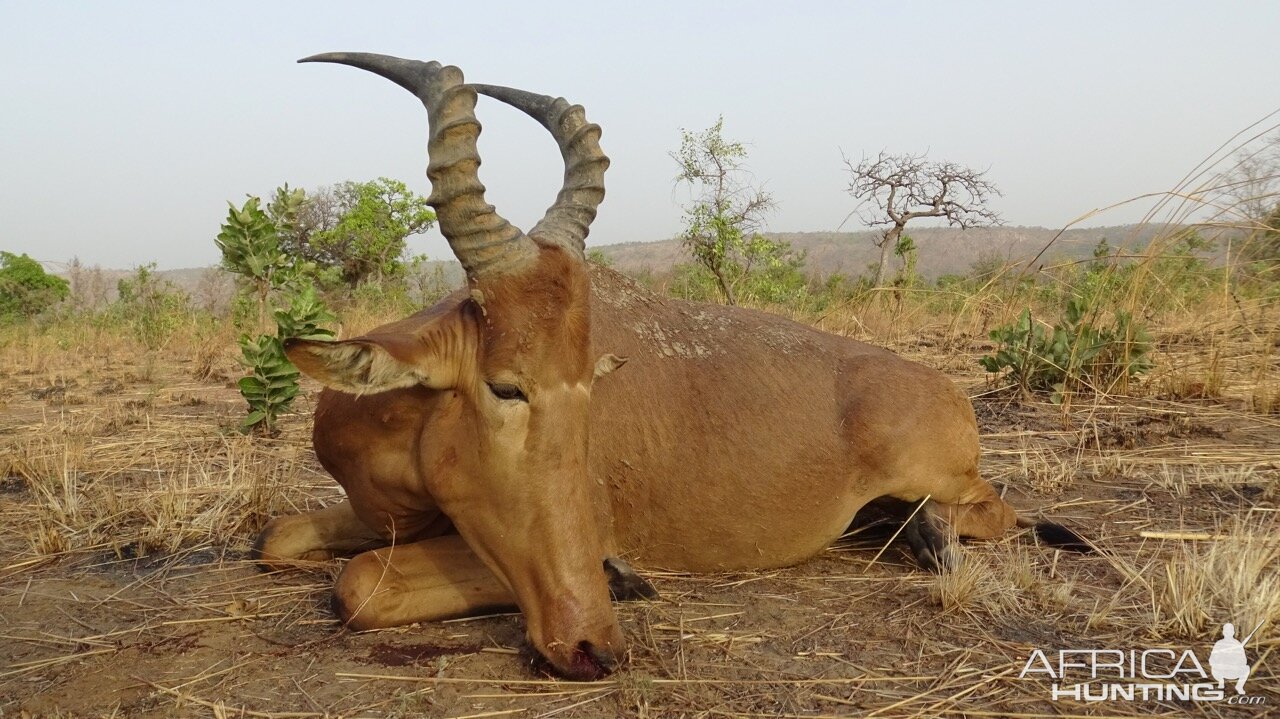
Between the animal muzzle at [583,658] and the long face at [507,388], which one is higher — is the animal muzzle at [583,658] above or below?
below

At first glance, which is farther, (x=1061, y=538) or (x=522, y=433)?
(x=1061, y=538)

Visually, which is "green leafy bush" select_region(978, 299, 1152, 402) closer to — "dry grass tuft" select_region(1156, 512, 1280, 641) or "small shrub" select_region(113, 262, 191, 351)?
"dry grass tuft" select_region(1156, 512, 1280, 641)

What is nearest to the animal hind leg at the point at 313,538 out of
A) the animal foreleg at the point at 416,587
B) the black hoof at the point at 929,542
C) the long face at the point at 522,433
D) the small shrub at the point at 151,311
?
the animal foreleg at the point at 416,587

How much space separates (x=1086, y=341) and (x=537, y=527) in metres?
7.01

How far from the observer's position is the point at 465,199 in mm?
3387

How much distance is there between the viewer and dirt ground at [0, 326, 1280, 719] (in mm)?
3031

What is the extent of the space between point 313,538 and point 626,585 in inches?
63.2

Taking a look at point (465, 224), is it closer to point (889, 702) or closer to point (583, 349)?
point (583, 349)

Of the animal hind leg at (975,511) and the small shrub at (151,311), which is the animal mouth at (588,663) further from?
the small shrub at (151,311)

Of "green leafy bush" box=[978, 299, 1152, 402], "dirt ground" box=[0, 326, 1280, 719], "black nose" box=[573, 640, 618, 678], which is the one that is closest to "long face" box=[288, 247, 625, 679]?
"black nose" box=[573, 640, 618, 678]

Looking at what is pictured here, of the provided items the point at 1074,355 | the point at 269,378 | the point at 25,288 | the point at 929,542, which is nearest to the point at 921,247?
the point at 25,288

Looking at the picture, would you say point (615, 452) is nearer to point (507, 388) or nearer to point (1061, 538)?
point (507, 388)

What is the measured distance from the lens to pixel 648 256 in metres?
97.8

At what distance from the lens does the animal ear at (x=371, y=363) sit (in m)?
3.15
